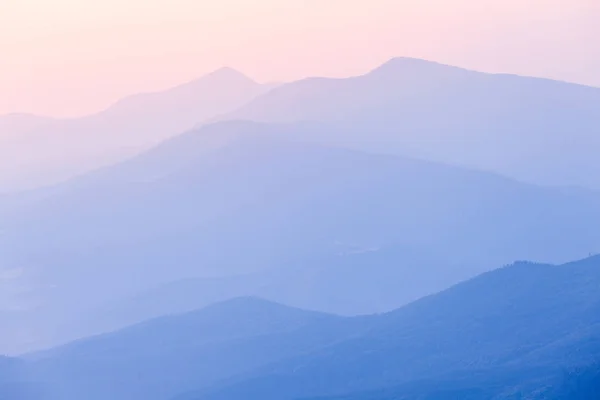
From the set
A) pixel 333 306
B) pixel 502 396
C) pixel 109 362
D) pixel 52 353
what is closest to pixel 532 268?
pixel 502 396

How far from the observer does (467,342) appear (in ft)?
335

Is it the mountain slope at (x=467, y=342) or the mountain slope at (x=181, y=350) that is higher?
the mountain slope at (x=181, y=350)

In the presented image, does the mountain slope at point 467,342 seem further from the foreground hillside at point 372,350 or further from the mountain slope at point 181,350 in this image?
the mountain slope at point 181,350

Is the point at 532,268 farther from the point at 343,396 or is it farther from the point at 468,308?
the point at 343,396

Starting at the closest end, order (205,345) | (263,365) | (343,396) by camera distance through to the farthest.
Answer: (343,396)
(263,365)
(205,345)

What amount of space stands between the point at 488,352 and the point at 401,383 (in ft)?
26.6

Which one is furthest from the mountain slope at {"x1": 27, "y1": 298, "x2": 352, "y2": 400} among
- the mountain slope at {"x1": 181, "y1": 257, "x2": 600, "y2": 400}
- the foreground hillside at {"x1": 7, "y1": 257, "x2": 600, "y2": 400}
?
the mountain slope at {"x1": 181, "y1": 257, "x2": 600, "y2": 400}

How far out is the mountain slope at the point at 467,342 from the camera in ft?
282

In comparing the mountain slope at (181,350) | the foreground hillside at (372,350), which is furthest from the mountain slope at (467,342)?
the mountain slope at (181,350)

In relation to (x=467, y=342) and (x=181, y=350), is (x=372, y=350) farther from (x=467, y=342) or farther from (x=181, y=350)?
(x=181, y=350)

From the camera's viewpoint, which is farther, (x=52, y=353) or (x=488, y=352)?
(x=52, y=353)

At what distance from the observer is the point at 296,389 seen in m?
104

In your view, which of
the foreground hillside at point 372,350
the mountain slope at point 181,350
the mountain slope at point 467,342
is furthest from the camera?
the mountain slope at point 181,350

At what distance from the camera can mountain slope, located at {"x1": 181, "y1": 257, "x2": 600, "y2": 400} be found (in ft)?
282
